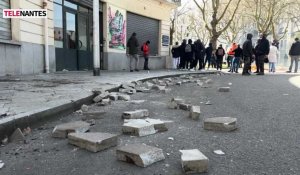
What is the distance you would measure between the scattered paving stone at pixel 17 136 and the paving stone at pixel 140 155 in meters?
1.29

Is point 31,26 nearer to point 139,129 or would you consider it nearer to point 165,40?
point 139,129

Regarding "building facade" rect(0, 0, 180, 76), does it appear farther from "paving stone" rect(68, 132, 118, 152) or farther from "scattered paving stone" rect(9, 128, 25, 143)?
"paving stone" rect(68, 132, 118, 152)

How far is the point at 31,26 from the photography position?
11367 millimetres

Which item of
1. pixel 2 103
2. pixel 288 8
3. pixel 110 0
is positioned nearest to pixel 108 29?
pixel 110 0

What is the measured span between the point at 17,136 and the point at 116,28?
14.6 metres

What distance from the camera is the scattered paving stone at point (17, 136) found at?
3.69 m

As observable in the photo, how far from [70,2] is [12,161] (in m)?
12.3

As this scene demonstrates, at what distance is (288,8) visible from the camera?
41.9 m

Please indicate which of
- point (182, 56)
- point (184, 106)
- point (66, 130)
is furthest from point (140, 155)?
point (182, 56)

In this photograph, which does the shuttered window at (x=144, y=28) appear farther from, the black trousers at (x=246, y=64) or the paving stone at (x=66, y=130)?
the paving stone at (x=66, y=130)

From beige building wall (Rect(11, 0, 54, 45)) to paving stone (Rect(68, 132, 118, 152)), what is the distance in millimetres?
7965

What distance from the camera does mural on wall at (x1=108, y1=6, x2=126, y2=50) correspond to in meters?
17.4

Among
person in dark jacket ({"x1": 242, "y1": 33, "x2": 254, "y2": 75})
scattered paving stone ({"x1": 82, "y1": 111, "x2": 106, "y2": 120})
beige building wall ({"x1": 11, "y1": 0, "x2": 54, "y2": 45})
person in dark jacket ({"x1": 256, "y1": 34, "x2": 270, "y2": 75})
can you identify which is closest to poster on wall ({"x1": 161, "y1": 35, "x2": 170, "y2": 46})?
person in dark jacket ({"x1": 242, "y1": 33, "x2": 254, "y2": 75})

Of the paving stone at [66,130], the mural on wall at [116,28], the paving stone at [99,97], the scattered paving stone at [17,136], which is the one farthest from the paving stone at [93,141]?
the mural on wall at [116,28]
